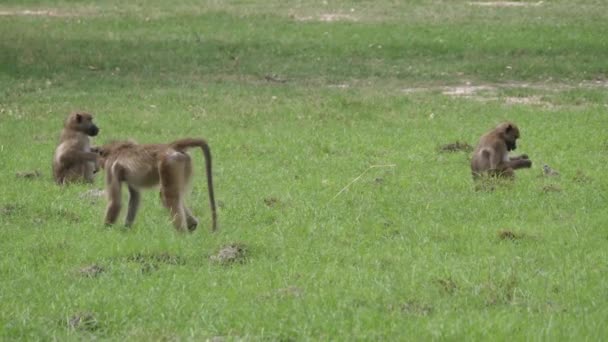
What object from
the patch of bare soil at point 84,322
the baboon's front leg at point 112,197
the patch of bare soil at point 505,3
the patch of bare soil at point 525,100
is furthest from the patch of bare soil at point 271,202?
the patch of bare soil at point 505,3

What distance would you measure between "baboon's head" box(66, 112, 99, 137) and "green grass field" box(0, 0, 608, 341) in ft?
2.39

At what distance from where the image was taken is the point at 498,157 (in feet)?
46.8

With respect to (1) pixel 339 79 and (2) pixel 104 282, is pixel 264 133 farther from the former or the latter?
(2) pixel 104 282

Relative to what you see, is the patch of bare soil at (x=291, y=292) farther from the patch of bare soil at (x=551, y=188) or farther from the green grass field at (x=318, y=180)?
the patch of bare soil at (x=551, y=188)

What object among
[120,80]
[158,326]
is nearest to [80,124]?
[158,326]

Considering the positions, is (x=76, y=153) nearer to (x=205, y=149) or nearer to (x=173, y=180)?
(x=173, y=180)

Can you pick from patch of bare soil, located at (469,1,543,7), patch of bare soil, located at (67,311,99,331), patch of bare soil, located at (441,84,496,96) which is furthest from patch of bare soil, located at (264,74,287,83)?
patch of bare soil, located at (67,311,99,331)

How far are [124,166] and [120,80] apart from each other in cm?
1274

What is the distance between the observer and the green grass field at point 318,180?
337 inches

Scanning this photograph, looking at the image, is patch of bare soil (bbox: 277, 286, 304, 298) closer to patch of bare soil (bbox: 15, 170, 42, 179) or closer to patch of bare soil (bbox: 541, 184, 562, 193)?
patch of bare soil (bbox: 541, 184, 562, 193)

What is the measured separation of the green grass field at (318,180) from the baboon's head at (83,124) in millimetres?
729

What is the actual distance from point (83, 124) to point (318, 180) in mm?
2910

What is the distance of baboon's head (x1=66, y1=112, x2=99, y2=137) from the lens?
14625 mm

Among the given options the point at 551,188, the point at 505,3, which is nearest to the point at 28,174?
the point at 551,188
